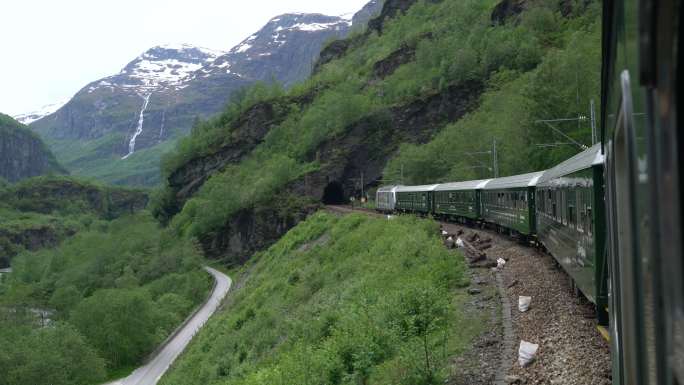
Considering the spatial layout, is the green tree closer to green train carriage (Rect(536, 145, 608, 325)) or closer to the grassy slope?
the grassy slope

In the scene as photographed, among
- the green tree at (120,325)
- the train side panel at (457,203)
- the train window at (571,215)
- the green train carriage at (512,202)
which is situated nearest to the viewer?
the train window at (571,215)

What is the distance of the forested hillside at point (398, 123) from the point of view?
152ft

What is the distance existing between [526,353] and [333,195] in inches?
3233

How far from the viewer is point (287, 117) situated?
368ft

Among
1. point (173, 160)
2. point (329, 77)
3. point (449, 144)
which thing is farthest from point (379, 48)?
point (449, 144)

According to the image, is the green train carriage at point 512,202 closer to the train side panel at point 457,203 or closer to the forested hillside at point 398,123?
the train side panel at point 457,203

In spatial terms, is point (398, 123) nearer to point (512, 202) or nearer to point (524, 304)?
point (512, 202)

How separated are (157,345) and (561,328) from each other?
5000 cm

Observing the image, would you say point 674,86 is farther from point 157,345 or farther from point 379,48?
point 379,48

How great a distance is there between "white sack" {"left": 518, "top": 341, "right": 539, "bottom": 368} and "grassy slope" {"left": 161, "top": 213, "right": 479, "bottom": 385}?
1.23m

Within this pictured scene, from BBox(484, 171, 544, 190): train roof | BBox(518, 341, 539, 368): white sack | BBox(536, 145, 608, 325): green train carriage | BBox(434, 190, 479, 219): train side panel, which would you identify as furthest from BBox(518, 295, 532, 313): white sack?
BBox(434, 190, 479, 219): train side panel

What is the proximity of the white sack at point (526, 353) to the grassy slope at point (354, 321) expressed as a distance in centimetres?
123

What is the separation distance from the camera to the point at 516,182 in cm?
2445

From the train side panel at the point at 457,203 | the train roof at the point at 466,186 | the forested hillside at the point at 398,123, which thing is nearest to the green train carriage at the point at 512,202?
the train roof at the point at 466,186
